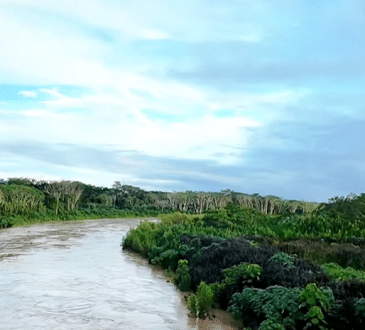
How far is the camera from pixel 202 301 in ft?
25.4

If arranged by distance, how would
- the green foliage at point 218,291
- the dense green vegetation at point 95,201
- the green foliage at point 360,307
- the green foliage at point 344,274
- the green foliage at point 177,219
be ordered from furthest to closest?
1. the dense green vegetation at point 95,201
2. the green foliage at point 177,219
3. the green foliage at point 344,274
4. the green foliage at point 218,291
5. the green foliage at point 360,307

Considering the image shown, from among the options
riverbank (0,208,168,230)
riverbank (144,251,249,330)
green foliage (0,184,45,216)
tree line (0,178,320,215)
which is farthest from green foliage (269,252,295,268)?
green foliage (0,184,45,216)

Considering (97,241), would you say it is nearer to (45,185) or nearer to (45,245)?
(45,245)

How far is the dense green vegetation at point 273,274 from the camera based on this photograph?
236 inches

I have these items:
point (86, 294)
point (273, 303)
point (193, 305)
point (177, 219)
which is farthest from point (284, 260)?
point (177, 219)

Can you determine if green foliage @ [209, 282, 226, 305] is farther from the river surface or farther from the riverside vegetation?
the river surface

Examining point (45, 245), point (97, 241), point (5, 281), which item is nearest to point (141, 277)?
point (5, 281)

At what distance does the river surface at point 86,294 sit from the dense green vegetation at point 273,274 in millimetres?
532

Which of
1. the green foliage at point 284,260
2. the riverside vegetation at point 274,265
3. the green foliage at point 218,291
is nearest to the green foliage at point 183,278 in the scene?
the riverside vegetation at point 274,265

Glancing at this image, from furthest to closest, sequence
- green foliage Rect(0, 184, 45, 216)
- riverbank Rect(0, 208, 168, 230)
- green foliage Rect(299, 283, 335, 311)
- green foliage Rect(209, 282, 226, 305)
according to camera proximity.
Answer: green foliage Rect(0, 184, 45, 216), riverbank Rect(0, 208, 168, 230), green foliage Rect(209, 282, 226, 305), green foliage Rect(299, 283, 335, 311)

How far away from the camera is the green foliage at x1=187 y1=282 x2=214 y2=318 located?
25.2 feet

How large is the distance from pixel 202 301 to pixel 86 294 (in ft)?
8.38

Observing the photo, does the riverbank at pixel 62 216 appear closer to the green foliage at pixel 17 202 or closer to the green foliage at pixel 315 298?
the green foliage at pixel 17 202

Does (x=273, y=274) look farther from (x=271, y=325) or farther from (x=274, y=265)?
(x=271, y=325)
